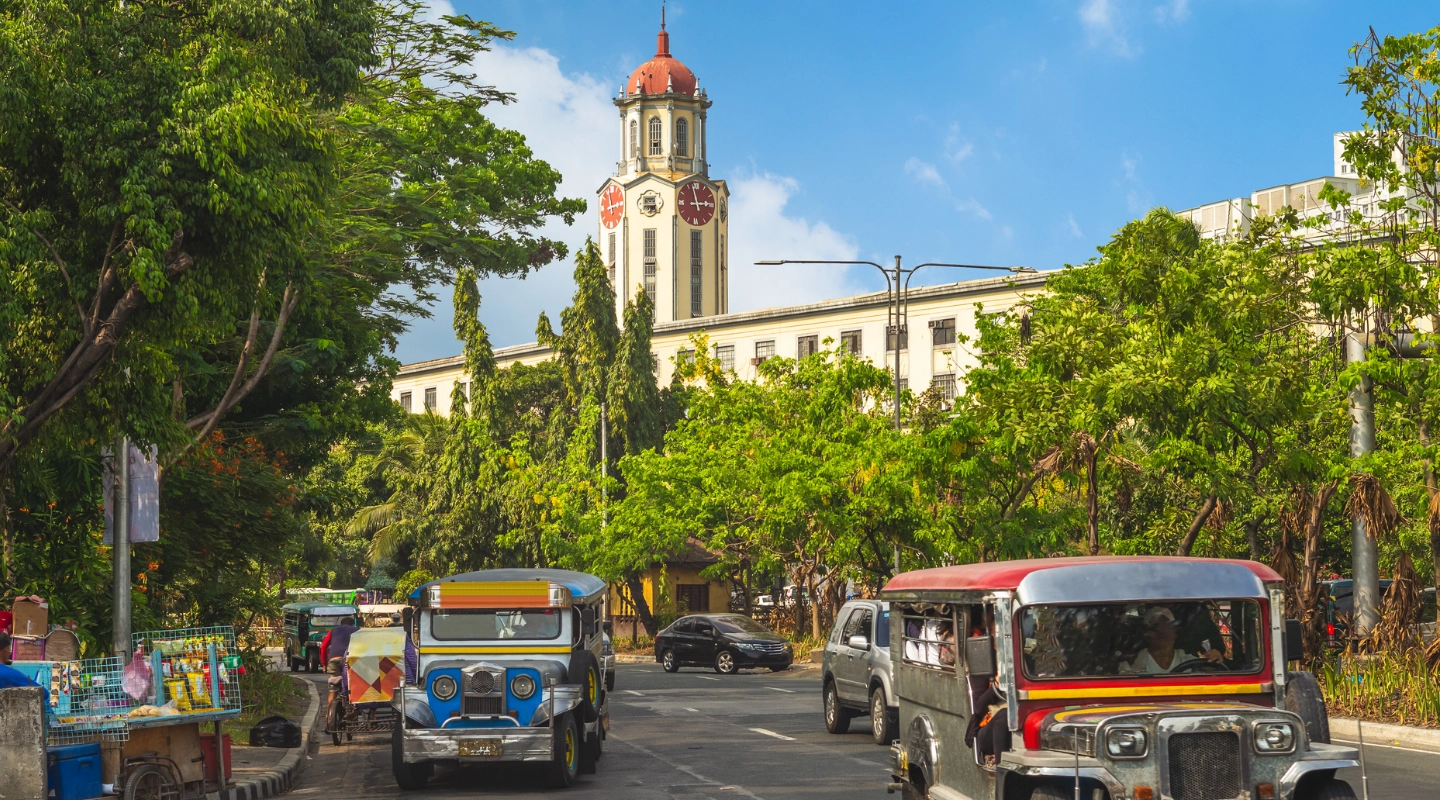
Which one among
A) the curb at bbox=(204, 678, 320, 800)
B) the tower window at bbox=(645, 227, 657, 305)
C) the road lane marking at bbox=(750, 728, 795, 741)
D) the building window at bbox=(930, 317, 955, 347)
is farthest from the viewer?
the tower window at bbox=(645, 227, 657, 305)

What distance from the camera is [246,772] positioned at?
16.2 m

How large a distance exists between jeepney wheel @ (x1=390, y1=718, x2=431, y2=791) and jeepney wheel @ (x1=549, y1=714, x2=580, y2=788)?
135cm

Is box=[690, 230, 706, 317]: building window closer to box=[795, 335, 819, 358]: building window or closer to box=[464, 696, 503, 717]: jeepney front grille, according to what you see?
box=[795, 335, 819, 358]: building window

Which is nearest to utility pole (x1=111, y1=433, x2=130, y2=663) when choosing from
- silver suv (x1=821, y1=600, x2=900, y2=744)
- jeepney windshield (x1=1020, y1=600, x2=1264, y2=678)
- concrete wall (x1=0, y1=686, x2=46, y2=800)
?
concrete wall (x1=0, y1=686, x2=46, y2=800)

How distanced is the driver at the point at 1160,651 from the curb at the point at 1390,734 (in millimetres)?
9166

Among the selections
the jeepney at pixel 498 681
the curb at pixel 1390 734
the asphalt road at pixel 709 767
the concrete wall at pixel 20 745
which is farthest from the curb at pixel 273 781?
the curb at pixel 1390 734

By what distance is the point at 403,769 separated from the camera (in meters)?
15.6

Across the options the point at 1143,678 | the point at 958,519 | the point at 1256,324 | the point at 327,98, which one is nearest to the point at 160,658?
the point at 327,98

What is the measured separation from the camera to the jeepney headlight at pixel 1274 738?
850cm

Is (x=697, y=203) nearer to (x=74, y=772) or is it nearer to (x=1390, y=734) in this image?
(x=1390, y=734)

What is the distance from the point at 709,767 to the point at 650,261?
106m

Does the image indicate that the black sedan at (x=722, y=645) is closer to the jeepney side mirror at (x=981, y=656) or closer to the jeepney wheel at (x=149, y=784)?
the jeepney wheel at (x=149, y=784)

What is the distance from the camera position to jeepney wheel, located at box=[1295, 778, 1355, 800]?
8.47 metres

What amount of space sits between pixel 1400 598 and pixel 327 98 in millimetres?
15433
